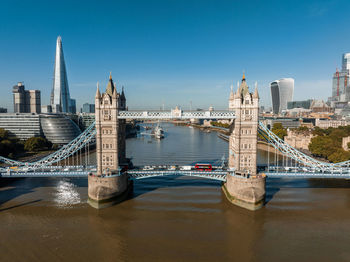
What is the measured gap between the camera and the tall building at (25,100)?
536 ft

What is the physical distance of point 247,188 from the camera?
34.7m

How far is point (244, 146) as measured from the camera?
38125 mm

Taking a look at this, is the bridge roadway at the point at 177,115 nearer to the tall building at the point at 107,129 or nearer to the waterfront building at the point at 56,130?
the tall building at the point at 107,129

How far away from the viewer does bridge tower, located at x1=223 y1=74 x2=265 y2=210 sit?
35.2 m

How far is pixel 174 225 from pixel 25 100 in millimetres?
176147

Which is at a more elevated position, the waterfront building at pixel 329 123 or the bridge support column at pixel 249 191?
the waterfront building at pixel 329 123

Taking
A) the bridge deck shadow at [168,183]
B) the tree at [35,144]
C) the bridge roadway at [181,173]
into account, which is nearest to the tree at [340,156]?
the bridge roadway at [181,173]

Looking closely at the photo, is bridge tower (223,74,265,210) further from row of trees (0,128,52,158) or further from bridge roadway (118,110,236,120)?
row of trees (0,128,52,158)

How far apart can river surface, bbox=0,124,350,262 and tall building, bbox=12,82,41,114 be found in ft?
470

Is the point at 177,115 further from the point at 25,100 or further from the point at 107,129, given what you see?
the point at 25,100

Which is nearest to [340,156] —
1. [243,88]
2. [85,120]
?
[243,88]

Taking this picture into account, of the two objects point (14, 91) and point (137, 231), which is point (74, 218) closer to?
point (137, 231)

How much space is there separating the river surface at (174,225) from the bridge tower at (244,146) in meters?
2.23

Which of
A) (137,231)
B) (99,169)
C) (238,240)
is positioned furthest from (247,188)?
(99,169)
